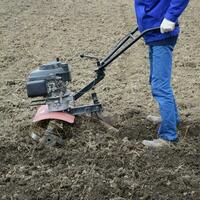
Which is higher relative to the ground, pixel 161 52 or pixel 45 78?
pixel 161 52

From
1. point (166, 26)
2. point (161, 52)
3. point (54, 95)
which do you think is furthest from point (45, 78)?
point (166, 26)

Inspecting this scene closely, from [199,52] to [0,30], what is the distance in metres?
3.86

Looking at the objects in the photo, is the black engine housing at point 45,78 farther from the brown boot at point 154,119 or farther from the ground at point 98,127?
the brown boot at point 154,119

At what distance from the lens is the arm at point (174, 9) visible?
15.5 feet

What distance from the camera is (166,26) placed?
15.7 ft

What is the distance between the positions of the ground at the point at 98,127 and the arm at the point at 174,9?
49.7 inches

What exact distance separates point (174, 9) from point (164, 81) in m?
0.72

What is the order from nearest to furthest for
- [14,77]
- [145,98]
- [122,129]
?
[122,129]
[145,98]
[14,77]

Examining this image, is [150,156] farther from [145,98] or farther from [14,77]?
[14,77]

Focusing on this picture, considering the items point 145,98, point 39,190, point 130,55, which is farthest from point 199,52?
point 39,190

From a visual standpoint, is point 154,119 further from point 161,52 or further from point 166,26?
point 166,26

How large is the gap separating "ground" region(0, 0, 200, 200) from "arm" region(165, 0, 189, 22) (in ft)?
4.14

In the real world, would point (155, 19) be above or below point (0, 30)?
above

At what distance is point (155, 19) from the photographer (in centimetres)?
504
